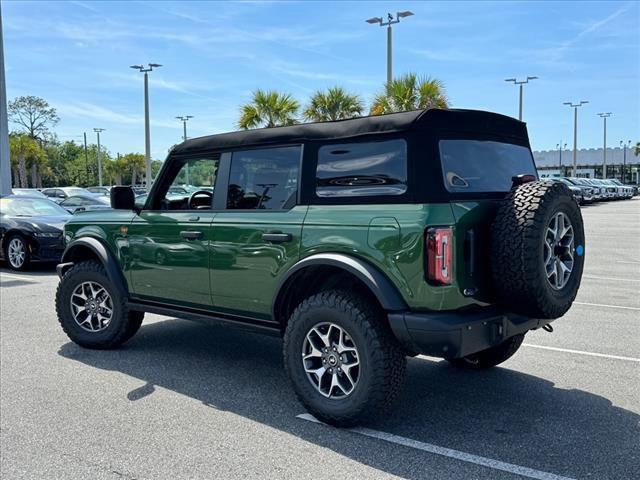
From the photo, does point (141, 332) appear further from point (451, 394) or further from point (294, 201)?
point (451, 394)

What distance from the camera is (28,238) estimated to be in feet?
36.9

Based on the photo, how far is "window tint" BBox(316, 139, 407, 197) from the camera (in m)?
3.79

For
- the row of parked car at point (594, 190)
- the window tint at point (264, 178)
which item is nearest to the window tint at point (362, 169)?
the window tint at point (264, 178)

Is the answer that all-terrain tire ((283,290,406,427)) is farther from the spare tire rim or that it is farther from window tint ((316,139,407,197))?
the spare tire rim

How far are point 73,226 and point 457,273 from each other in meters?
3.99

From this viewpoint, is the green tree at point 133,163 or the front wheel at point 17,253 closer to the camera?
the front wheel at point 17,253

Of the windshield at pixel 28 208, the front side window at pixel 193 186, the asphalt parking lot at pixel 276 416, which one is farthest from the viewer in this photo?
the windshield at pixel 28 208

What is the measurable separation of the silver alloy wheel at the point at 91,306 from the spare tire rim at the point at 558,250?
387cm

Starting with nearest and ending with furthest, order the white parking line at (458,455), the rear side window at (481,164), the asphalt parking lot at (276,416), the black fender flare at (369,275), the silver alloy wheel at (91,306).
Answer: the white parking line at (458,455), the asphalt parking lot at (276,416), the black fender flare at (369,275), the rear side window at (481,164), the silver alloy wheel at (91,306)

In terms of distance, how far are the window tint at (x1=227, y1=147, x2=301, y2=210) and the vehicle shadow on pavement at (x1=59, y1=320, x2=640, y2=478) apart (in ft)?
4.71

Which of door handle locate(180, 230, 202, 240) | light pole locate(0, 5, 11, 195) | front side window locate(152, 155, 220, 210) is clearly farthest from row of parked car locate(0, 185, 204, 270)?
light pole locate(0, 5, 11, 195)

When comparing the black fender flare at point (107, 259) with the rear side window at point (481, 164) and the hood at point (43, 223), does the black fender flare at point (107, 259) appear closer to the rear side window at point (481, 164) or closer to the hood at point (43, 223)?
the rear side window at point (481, 164)

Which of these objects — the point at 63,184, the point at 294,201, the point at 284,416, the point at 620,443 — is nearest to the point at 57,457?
the point at 284,416

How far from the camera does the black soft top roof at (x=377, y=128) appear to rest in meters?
3.80
